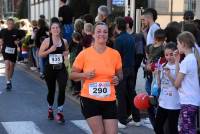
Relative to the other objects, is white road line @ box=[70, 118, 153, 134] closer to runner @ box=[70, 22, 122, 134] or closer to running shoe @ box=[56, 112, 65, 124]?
running shoe @ box=[56, 112, 65, 124]

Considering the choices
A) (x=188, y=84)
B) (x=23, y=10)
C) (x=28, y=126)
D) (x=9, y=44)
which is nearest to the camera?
(x=188, y=84)

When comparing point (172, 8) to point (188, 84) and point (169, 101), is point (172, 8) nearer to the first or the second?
point (169, 101)

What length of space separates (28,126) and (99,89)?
3.25 meters

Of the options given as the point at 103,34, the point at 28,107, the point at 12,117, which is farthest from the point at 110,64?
the point at 28,107

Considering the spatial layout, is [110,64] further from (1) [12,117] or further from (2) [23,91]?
(2) [23,91]

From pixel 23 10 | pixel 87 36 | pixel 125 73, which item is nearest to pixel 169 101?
pixel 125 73

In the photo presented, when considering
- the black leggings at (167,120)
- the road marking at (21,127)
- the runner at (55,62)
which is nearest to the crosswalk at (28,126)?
the road marking at (21,127)

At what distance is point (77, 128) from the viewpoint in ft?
28.7

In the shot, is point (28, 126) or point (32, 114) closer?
point (28, 126)

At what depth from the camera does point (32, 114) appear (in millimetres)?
10031

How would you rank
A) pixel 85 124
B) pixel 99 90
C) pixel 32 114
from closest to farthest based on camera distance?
pixel 99 90
pixel 85 124
pixel 32 114

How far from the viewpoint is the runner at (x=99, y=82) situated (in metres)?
5.96

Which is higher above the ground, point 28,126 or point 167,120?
point 167,120

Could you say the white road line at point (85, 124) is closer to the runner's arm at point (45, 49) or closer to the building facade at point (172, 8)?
the runner's arm at point (45, 49)
